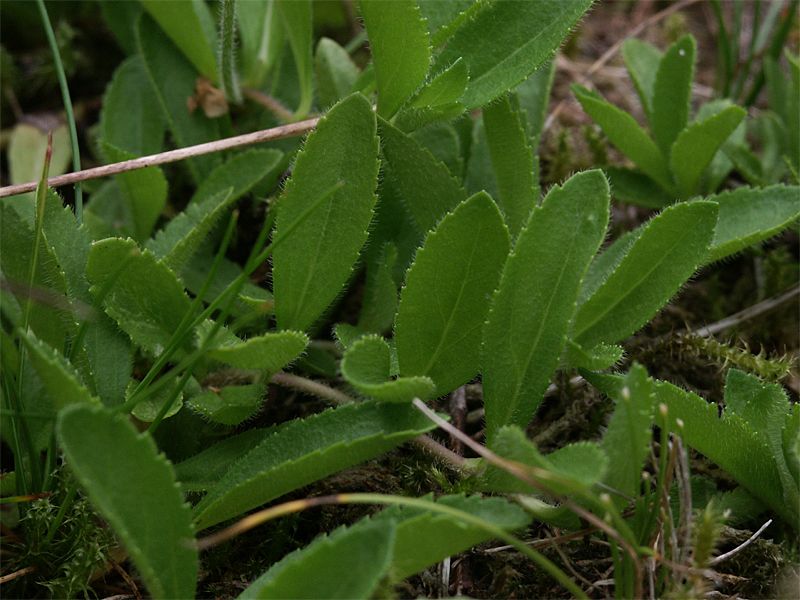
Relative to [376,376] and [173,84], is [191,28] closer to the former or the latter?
[173,84]

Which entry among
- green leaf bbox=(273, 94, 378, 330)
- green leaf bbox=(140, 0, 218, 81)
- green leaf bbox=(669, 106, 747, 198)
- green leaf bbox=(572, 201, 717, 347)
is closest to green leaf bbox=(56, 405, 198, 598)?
green leaf bbox=(273, 94, 378, 330)

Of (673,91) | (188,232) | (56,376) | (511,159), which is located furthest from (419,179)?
(56,376)

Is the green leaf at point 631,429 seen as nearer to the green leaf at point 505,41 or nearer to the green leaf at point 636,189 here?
the green leaf at point 505,41

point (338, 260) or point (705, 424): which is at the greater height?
point (338, 260)

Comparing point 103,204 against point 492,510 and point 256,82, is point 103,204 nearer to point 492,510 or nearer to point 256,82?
point 256,82

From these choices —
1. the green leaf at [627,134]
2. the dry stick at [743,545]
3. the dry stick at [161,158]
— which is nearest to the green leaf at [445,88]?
the dry stick at [161,158]

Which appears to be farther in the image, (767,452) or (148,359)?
(148,359)

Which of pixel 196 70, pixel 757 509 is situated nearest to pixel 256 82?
pixel 196 70
